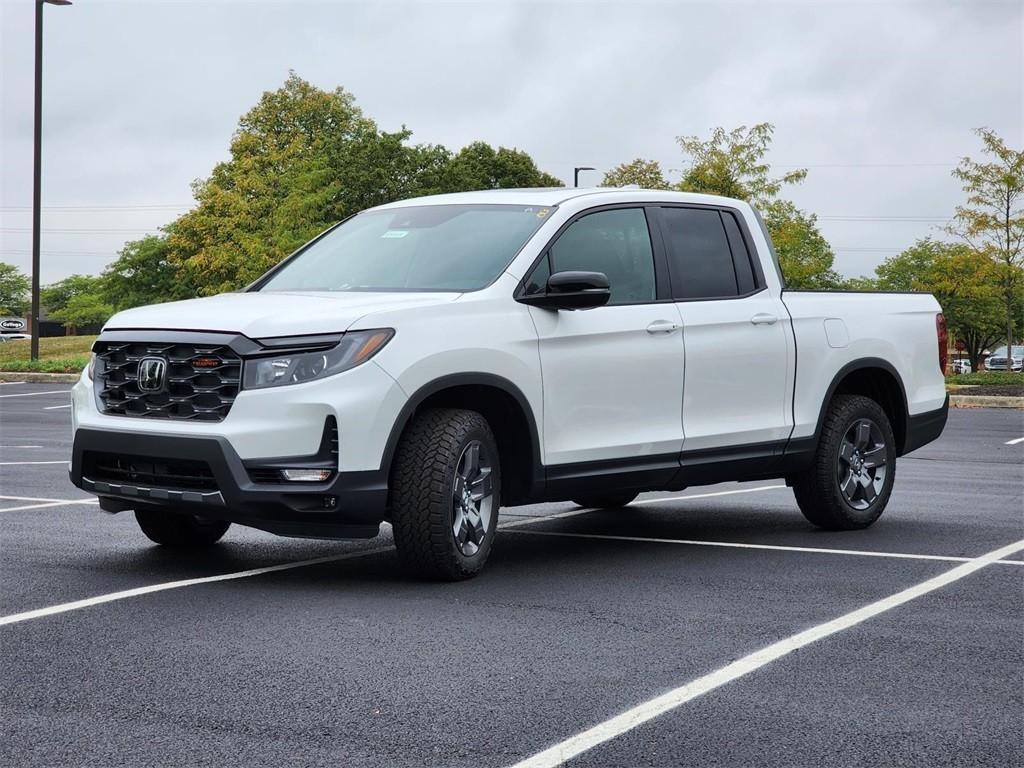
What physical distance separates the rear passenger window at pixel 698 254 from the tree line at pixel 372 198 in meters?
29.7

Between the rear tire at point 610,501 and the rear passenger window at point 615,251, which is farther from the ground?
the rear passenger window at point 615,251

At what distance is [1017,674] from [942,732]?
3.18 ft

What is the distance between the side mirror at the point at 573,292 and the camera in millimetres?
7363

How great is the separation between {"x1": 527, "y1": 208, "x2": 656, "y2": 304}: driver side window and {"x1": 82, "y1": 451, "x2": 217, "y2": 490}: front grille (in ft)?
6.91

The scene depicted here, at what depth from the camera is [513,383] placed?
7.32 m

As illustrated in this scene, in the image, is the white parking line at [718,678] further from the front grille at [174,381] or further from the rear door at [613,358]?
the front grille at [174,381]

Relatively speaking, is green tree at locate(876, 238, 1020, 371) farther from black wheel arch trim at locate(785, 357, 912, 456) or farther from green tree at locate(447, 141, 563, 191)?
black wheel arch trim at locate(785, 357, 912, 456)

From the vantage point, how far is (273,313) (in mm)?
6902

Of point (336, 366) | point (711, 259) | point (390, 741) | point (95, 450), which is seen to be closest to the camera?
point (390, 741)

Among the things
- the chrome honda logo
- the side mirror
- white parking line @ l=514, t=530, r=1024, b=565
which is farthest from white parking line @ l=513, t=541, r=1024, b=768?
the chrome honda logo

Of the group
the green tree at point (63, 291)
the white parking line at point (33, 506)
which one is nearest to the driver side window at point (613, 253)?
the white parking line at point (33, 506)

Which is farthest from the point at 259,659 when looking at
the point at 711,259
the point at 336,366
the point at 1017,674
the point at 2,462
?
the point at 2,462

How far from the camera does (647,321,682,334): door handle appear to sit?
8070 millimetres

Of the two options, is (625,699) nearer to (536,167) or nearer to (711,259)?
(711,259)
